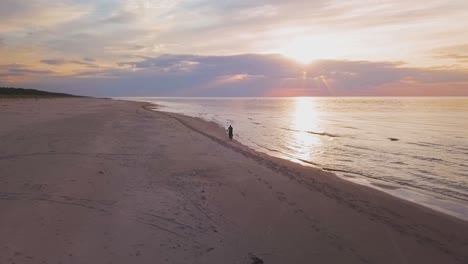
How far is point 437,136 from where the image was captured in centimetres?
2953

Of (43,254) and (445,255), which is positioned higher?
(43,254)

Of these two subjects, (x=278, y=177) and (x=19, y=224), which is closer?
(x=19, y=224)

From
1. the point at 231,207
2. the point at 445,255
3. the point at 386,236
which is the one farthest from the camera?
the point at 231,207

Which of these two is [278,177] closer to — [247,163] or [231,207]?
[247,163]

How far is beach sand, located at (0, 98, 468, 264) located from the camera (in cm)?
581

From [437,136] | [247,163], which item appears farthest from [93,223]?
[437,136]

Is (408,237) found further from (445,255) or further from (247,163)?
(247,163)

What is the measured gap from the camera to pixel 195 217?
7.36 meters

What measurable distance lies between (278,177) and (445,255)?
19.5 feet

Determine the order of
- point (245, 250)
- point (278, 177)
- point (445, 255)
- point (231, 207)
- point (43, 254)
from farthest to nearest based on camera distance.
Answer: point (278, 177) < point (231, 207) < point (445, 255) < point (245, 250) < point (43, 254)

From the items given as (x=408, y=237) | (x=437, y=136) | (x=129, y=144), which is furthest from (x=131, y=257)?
(x=437, y=136)

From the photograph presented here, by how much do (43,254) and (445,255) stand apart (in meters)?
6.88

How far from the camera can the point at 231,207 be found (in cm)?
832

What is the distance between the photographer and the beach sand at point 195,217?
5.81m
